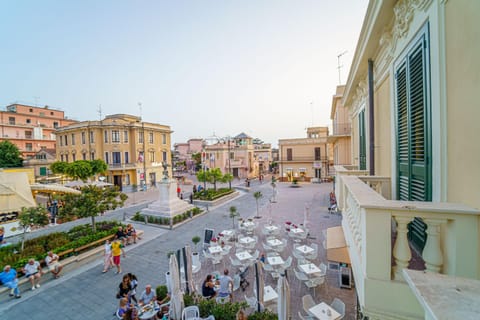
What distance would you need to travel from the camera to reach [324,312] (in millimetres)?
5641

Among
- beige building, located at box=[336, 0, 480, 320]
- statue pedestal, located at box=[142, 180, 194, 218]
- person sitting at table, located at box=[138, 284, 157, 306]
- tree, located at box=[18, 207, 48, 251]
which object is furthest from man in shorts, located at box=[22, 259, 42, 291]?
beige building, located at box=[336, 0, 480, 320]

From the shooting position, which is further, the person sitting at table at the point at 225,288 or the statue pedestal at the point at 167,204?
the statue pedestal at the point at 167,204

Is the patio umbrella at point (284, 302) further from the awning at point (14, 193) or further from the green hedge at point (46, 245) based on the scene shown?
the awning at point (14, 193)

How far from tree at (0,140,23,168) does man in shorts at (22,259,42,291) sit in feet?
126

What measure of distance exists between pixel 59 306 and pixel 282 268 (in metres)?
7.72

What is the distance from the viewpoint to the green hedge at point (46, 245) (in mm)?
9203

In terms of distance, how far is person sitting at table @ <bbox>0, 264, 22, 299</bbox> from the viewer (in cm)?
773

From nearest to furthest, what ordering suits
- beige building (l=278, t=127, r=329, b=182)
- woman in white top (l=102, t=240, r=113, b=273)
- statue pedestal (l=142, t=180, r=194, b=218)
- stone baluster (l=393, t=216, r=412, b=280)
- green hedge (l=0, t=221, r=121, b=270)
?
stone baluster (l=393, t=216, r=412, b=280)
green hedge (l=0, t=221, r=121, b=270)
woman in white top (l=102, t=240, r=113, b=273)
statue pedestal (l=142, t=180, r=194, b=218)
beige building (l=278, t=127, r=329, b=182)

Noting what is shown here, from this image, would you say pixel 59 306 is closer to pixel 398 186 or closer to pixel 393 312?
pixel 393 312

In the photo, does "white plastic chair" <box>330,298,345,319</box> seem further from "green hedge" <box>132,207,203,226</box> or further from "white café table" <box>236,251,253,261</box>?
"green hedge" <box>132,207,203,226</box>

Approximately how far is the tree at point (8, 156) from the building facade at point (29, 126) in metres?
5.91

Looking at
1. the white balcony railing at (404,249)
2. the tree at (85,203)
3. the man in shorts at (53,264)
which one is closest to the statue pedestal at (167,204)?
the tree at (85,203)

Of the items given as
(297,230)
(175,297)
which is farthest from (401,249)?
(297,230)

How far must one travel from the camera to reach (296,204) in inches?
829
